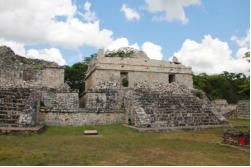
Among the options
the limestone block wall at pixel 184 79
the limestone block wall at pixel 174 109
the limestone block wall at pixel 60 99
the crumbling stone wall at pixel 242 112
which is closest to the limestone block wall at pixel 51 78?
the limestone block wall at pixel 60 99

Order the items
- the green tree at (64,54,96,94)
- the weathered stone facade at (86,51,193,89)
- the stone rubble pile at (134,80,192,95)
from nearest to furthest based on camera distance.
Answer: the weathered stone facade at (86,51,193,89), the stone rubble pile at (134,80,192,95), the green tree at (64,54,96,94)

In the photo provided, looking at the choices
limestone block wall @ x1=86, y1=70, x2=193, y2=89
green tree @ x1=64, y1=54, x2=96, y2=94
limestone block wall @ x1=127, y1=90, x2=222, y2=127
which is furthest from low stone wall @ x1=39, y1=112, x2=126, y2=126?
green tree @ x1=64, y1=54, x2=96, y2=94

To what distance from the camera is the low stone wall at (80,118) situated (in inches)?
462

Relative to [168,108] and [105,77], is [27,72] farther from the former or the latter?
[168,108]

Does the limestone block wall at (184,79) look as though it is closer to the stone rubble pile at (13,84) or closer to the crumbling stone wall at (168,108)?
the crumbling stone wall at (168,108)

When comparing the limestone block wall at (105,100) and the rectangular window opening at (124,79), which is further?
the rectangular window opening at (124,79)

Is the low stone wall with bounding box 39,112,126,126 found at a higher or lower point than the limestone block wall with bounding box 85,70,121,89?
lower

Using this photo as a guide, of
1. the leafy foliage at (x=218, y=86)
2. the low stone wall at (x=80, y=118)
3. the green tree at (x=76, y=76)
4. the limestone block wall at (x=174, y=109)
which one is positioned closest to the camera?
the limestone block wall at (x=174, y=109)

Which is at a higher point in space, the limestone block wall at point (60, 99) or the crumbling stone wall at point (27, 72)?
the crumbling stone wall at point (27, 72)

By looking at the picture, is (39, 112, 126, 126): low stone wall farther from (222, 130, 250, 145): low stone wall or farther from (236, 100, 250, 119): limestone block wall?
(236, 100, 250, 119): limestone block wall

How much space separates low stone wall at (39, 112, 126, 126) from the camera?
38.5 ft

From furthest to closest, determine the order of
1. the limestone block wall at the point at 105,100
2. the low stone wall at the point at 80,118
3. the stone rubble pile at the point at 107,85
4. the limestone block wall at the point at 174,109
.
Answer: the stone rubble pile at the point at 107,85, the limestone block wall at the point at 105,100, the low stone wall at the point at 80,118, the limestone block wall at the point at 174,109

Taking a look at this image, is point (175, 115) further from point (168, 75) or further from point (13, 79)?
point (13, 79)

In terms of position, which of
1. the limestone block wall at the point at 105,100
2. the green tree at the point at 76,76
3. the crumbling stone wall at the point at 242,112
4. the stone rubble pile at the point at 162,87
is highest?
the green tree at the point at 76,76
